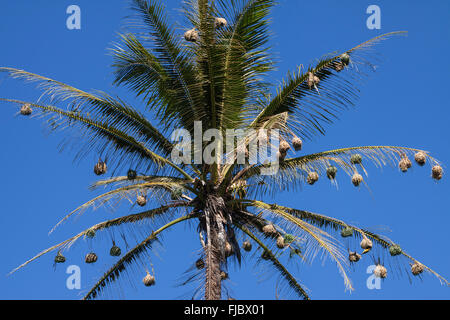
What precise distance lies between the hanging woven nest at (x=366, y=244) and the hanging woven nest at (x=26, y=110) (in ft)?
19.8

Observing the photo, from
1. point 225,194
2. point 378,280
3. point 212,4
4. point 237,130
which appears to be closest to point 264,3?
point 212,4

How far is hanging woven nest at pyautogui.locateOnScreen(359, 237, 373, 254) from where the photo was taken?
17031mm

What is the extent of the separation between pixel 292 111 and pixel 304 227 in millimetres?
2122

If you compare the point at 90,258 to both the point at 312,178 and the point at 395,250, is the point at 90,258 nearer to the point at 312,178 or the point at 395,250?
the point at 312,178

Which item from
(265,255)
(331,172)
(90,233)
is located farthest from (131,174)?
(331,172)

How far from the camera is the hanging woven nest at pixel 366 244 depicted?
1703 centimetres

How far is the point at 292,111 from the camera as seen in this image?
58.1 feet

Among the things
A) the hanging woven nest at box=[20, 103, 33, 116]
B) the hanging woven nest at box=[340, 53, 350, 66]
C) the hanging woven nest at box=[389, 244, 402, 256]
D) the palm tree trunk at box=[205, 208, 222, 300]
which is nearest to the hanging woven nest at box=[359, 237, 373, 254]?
the hanging woven nest at box=[389, 244, 402, 256]

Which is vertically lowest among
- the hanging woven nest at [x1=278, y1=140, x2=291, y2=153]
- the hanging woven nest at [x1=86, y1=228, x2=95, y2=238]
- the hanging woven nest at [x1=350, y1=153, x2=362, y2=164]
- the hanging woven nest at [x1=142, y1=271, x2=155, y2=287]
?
the hanging woven nest at [x1=142, y1=271, x2=155, y2=287]

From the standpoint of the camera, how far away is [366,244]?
55.9ft

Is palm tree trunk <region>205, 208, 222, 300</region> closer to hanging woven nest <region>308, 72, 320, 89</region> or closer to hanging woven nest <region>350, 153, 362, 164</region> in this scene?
hanging woven nest <region>350, 153, 362, 164</region>

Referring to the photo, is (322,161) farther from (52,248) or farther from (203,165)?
(52,248)

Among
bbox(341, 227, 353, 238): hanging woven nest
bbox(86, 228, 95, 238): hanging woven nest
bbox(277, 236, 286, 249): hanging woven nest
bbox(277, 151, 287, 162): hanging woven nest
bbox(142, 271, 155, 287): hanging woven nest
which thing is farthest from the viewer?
bbox(341, 227, 353, 238): hanging woven nest

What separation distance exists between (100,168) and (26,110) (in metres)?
1.57
